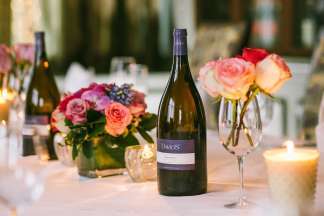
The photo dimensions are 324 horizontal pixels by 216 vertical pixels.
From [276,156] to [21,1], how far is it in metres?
3.58

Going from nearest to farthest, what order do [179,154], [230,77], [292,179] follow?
[292,179], [230,77], [179,154]

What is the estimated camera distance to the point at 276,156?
1.32m

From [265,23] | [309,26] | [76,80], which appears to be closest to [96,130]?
[76,80]

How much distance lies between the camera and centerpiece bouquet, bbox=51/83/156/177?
5.62 feet

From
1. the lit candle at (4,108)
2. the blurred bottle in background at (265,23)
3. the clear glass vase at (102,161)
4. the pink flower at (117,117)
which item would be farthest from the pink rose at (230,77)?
the blurred bottle in background at (265,23)

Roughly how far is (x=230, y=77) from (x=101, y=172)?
1.74ft

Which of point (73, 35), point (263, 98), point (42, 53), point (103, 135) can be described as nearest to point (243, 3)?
point (73, 35)

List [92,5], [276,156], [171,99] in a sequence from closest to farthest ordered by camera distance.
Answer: [276,156] < [171,99] < [92,5]

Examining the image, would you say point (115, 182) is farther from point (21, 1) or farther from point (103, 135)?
point (21, 1)

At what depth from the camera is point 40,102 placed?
2.16 meters

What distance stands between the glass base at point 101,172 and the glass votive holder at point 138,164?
9 cm

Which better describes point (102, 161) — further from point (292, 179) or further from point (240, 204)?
point (292, 179)

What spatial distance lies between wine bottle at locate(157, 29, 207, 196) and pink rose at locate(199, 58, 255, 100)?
153mm

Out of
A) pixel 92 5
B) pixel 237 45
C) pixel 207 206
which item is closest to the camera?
pixel 207 206
